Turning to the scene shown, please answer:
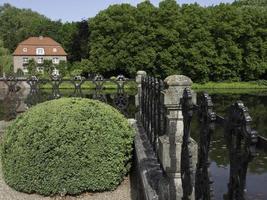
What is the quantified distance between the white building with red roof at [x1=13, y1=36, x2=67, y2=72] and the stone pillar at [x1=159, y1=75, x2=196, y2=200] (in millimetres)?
74559

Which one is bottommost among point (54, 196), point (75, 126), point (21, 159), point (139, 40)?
point (54, 196)

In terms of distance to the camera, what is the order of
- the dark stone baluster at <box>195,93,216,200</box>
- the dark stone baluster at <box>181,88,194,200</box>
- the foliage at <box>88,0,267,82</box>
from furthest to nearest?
the foliage at <box>88,0,267,82</box>
the dark stone baluster at <box>181,88,194,200</box>
the dark stone baluster at <box>195,93,216,200</box>

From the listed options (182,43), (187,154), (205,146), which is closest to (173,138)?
(187,154)

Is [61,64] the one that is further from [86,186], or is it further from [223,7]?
[86,186]

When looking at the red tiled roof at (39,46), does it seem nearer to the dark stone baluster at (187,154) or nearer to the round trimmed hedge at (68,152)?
the round trimmed hedge at (68,152)

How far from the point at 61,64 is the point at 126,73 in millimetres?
11291

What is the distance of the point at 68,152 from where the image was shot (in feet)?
22.3

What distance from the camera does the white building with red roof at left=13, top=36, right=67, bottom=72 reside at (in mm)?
79125

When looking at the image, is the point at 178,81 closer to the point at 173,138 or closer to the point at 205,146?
the point at 173,138

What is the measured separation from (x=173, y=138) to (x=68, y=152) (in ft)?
7.31

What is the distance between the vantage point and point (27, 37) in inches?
3536

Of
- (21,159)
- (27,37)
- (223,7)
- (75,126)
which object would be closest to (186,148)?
(75,126)

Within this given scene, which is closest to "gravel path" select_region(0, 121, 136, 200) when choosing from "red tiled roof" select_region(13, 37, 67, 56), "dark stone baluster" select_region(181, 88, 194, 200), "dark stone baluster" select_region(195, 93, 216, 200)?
"dark stone baluster" select_region(181, 88, 194, 200)

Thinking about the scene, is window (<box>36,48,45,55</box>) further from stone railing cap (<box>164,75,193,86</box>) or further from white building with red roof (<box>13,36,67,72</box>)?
stone railing cap (<box>164,75,193,86</box>)
